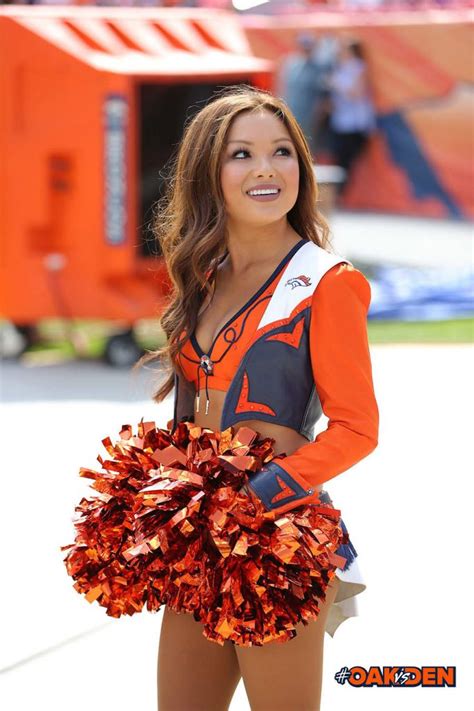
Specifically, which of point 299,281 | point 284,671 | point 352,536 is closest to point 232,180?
point 299,281

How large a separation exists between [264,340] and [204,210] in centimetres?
37

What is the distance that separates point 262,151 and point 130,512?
0.77 m

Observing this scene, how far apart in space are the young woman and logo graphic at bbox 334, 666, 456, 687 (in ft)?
1.73

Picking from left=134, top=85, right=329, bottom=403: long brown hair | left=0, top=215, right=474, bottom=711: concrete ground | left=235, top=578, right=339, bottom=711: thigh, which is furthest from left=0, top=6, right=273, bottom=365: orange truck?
left=235, top=578, right=339, bottom=711: thigh

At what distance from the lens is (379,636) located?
14.1 feet

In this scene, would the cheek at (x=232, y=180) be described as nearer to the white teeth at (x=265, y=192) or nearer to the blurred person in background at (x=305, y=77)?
the white teeth at (x=265, y=192)

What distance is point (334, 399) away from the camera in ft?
8.04

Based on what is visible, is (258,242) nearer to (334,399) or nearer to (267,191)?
(267,191)

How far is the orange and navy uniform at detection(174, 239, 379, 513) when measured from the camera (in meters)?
2.42

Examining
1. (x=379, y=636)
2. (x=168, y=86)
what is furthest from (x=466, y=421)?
(x=168, y=86)

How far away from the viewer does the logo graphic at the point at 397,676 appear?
3.32 m

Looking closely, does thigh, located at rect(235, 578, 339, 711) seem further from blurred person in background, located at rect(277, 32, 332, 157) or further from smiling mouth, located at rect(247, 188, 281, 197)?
blurred person in background, located at rect(277, 32, 332, 157)

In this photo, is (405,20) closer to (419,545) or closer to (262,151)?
(419,545)

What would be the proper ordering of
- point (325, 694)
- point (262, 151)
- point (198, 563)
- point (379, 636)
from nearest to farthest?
point (198, 563) < point (262, 151) < point (325, 694) < point (379, 636)
